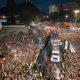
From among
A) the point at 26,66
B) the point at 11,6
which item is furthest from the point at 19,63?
the point at 11,6

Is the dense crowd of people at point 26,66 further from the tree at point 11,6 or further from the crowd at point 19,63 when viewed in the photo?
the tree at point 11,6

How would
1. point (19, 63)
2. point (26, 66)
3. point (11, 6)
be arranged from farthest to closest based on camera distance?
point (11, 6) → point (19, 63) → point (26, 66)

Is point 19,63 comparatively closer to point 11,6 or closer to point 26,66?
point 26,66

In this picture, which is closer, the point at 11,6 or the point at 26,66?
the point at 26,66

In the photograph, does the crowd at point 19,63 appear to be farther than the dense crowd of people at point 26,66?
Yes

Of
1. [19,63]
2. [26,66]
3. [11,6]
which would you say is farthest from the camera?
[11,6]

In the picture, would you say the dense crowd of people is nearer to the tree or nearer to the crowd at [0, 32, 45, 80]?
the crowd at [0, 32, 45, 80]

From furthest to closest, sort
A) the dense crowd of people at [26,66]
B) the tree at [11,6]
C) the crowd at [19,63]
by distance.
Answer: the tree at [11,6]
the crowd at [19,63]
the dense crowd of people at [26,66]

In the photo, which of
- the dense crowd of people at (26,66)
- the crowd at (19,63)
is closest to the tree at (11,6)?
the crowd at (19,63)

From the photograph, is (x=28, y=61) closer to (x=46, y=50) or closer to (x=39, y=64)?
(x=39, y=64)

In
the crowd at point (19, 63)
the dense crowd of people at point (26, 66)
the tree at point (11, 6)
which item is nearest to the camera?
the dense crowd of people at point (26, 66)

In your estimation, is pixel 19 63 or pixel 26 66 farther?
pixel 19 63

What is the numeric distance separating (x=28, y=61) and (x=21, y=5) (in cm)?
3465

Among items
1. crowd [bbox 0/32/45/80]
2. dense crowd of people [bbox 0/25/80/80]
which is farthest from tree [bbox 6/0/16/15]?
dense crowd of people [bbox 0/25/80/80]
